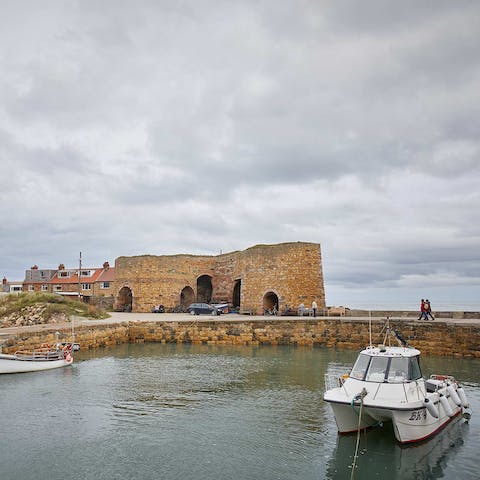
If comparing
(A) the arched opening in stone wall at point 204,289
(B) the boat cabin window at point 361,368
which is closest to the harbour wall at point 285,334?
(B) the boat cabin window at point 361,368

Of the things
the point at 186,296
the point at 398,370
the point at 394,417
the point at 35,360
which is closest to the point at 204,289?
the point at 186,296

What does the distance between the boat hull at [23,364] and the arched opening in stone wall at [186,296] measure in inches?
811

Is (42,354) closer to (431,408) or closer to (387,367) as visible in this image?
(387,367)

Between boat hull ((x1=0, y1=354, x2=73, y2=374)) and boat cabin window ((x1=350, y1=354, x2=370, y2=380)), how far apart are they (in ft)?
36.8

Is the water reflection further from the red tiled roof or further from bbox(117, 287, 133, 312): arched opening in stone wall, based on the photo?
the red tiled roof

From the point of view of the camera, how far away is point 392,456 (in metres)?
9.23

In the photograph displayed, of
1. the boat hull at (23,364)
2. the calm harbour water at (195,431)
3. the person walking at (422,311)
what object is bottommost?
the calm harbour water at (195,431)

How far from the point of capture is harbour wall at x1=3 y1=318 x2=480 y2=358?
66.6 ft

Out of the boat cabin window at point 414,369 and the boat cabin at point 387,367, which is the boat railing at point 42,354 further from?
the boat cabin window at point 414,369

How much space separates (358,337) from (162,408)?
13386 millimetres

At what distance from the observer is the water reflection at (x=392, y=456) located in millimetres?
8453

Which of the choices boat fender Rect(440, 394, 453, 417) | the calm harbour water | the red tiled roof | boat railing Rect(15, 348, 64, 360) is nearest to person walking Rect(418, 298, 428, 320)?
the calm harbour water

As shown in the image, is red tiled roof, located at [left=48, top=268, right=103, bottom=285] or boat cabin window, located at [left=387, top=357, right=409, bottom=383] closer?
boat cabin window, located at [left=387, top=357, right=409, bottom=383]

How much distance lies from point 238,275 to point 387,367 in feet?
75.7
